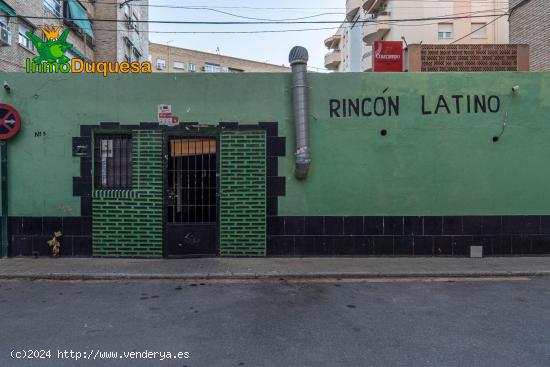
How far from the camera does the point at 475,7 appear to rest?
3425 centimetres

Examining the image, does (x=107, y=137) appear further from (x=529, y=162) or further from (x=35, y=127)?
(x=529, y=162)

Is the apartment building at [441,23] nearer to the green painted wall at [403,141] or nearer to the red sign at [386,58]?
the red sign at [386,58]

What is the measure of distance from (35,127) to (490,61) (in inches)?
400

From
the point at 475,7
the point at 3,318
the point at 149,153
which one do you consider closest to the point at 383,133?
the point at 149,153

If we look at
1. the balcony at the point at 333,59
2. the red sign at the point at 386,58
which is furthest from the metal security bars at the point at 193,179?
the balcony at the point at 333,59

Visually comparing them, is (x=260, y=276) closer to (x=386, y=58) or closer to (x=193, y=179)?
(x=193, y=179)

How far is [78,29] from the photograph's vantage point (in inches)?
1015

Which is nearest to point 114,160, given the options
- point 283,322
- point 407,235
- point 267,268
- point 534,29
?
point 267,268

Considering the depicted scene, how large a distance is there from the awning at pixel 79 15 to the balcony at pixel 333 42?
3698 centimetres

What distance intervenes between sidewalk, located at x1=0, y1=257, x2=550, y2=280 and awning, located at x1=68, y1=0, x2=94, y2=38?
2164cm

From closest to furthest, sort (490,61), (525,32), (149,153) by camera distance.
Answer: (149,153) → (490,61) → (525,32)

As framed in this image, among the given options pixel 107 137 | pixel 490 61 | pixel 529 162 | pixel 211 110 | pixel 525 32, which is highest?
pixel 525 32

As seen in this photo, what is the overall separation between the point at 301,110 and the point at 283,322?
4.56 meters

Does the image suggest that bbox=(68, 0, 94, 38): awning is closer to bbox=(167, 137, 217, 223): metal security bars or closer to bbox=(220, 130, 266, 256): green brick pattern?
bbox=(167, 137, 217, 223): metal security bars
